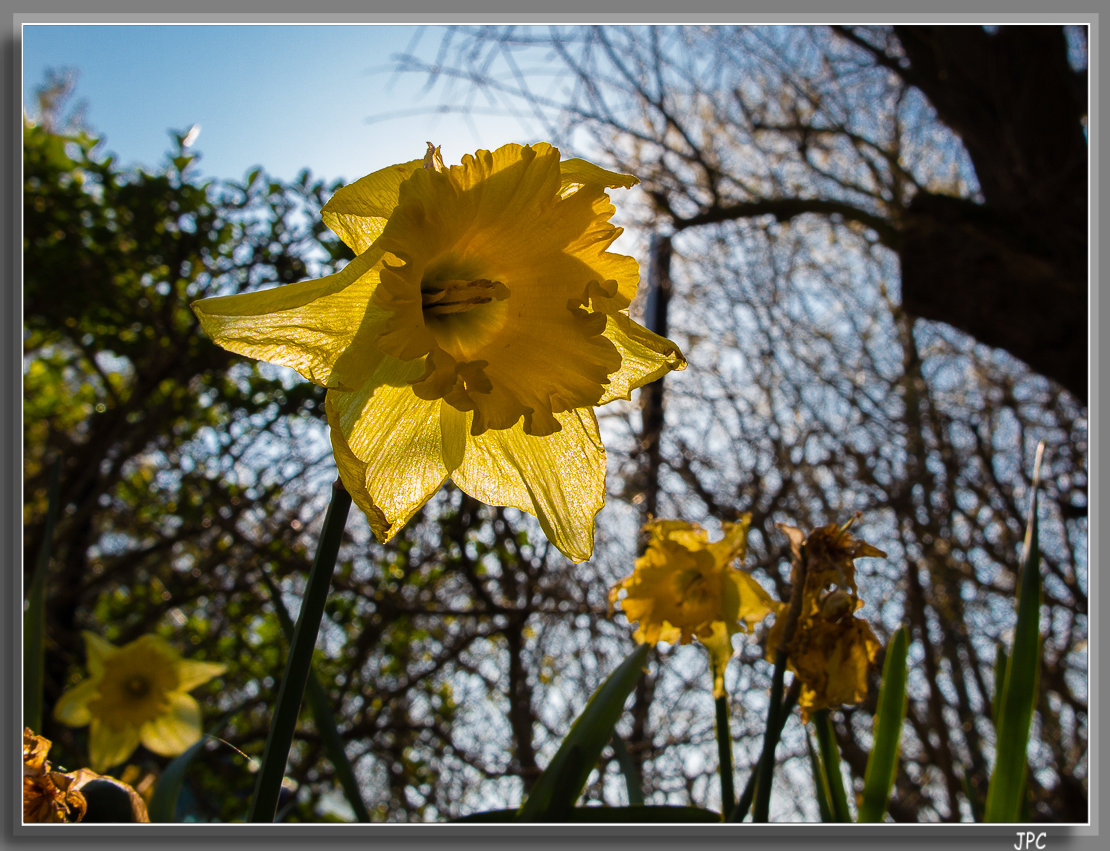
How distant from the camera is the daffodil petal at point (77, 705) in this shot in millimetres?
1033

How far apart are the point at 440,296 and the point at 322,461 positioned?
1227mm

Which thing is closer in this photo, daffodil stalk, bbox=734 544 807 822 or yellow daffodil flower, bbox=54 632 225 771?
daffodil stalk, bbox=734 544 807 822

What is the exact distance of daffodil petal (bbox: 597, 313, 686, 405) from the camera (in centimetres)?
50

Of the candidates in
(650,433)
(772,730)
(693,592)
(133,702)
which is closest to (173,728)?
(133,702)

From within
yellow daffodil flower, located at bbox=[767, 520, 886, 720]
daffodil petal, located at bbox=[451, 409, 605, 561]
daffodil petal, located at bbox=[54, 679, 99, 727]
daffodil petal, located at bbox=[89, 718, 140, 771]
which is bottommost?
daffodil petal, located at bbox=[89, 718, 140, 771]

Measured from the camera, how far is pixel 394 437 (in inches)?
18.3

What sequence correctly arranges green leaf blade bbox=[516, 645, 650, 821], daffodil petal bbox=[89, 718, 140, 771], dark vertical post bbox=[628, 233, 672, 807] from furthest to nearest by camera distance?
dark vertical post bbox=[628, 233, 672, 807] < daffodil petal bbox=[89, 718, 140, 771] < green leaf blade bbox=[516, 645, 650, 821]

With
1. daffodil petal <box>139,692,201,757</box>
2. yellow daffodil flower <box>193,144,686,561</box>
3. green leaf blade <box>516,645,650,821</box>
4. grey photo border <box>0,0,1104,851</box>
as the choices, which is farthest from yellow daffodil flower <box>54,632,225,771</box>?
yellow daffodil flower <box>193,144,686,561</box>

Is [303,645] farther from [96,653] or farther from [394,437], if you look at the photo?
[96,653]

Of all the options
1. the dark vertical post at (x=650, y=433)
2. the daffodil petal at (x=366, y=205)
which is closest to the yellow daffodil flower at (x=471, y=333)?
the daffodil petal at (x=366, y=205)

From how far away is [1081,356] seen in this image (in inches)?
68.8

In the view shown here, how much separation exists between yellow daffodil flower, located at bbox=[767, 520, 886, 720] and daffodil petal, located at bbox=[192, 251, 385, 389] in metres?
0.38

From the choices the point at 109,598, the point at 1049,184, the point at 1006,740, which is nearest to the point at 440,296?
the point at 1006,740

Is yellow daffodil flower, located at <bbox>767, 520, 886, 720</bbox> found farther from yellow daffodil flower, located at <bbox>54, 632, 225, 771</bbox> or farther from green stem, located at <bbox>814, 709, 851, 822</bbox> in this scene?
yellow daffodil flower, located at <bbox>54, 632, 225, 771</bbox>
